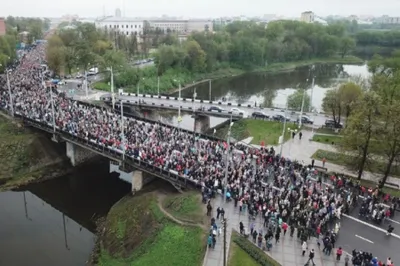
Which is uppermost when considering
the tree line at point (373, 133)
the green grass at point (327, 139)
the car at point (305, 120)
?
the tree line at point (373, 133)

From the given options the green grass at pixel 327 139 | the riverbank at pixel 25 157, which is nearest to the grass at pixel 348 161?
the green grass at pixel 327 139

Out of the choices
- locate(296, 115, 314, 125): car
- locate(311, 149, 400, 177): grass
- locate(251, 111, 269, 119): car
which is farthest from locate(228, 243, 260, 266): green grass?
locate(251, 111, 269, 119): car

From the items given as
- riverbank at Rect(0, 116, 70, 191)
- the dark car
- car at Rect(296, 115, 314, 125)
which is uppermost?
car at Rect(296, 115, 314, 125)

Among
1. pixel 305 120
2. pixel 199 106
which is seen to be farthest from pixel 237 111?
pixel 305 120

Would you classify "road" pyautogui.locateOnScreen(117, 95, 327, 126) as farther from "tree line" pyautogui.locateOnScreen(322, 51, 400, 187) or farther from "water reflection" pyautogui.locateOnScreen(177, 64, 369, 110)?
"tree line" pyautogui.locateOnScreen(322, 51, 400, 187)

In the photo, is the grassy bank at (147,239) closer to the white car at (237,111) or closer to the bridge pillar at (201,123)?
the white car at (237,111)

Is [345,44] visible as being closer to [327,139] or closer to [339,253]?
[327,139]

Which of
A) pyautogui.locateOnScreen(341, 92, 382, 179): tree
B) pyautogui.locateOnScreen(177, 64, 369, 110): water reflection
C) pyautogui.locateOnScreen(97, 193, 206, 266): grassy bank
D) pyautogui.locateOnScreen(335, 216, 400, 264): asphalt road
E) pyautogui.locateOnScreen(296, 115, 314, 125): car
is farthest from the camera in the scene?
pyautogui.locateOnScreen(177, 64, 369, 110): water reflection
